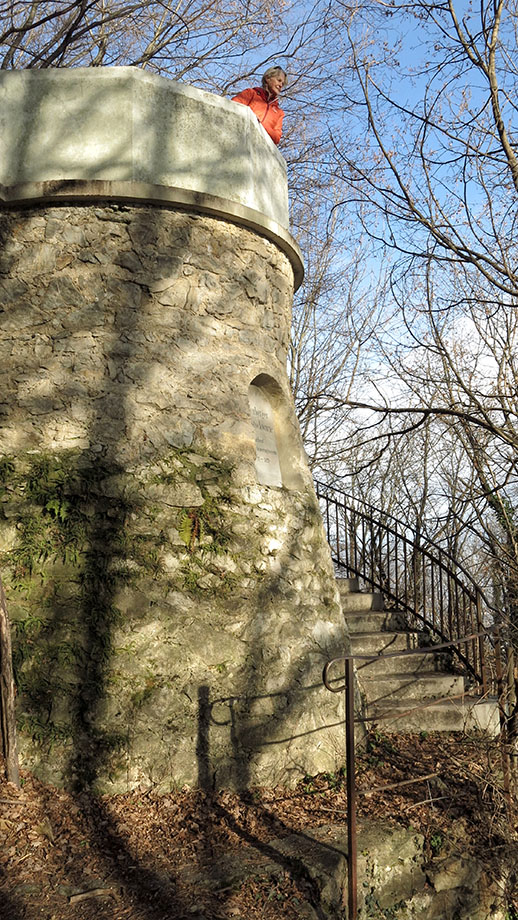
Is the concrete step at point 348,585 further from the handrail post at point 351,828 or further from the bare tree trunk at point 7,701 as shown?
the bare tree trunk at point 7,701

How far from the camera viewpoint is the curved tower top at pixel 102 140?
5297 mm

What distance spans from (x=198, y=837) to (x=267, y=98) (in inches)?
225

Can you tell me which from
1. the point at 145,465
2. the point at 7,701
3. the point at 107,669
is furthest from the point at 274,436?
the point at 7,701

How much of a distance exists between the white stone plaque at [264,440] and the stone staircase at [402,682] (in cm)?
165

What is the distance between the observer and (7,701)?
4359 mm

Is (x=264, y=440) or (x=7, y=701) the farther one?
(x=264, y=440)

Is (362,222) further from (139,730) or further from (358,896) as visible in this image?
(358,896)

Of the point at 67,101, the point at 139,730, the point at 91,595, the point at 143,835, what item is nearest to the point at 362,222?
the point at 67,101

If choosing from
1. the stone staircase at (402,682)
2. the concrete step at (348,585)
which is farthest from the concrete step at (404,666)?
the concrete step at (348,585)

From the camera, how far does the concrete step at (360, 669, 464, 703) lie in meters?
6.79

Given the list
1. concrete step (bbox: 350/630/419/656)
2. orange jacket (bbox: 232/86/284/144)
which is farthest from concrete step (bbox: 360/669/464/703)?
orange jacket (bbox: 232/86/284/144)

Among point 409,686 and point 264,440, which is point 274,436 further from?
point 409,686

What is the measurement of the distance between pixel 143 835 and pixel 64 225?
13.1 feet

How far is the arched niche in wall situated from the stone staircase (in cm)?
162
